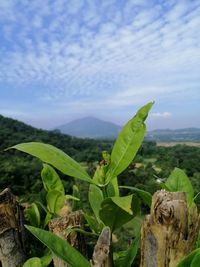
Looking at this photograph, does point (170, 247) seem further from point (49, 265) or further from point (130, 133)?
point (49, 265)

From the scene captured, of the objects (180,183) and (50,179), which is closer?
(180,183)

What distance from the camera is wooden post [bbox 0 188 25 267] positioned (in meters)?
1.06

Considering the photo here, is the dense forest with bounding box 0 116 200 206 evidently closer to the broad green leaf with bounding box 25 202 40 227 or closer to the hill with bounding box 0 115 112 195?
the hill with bounding box 0 115 112 195

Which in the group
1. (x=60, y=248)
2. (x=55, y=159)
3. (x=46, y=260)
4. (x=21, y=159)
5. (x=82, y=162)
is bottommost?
(x=82, y=162)

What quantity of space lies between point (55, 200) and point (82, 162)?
38.5 m

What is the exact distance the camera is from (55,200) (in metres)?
1.18

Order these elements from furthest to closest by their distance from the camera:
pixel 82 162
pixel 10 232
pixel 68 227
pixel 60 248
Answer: pixel 82 162 < pixel 10 232 < pixel 68 227 < pixel 60 248

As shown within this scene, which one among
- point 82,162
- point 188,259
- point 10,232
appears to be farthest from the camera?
point 82,162

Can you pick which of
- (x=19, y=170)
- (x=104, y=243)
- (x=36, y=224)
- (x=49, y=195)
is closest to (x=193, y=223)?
(x=104, y=243)

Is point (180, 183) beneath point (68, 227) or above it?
above

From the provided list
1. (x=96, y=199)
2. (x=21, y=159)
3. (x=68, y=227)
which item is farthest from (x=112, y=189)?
(x=21, y=159)

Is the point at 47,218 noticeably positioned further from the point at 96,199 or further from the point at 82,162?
the point at 82,162

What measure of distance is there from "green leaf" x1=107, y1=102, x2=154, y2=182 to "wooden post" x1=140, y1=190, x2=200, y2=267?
0.50 ft

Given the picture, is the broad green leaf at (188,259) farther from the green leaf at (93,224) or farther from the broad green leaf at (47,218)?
the broad green leaf at (47,218)
